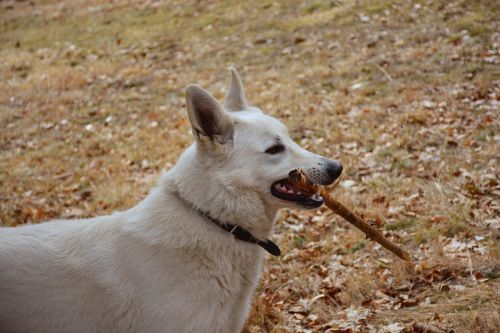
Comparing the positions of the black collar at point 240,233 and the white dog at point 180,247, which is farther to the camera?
the black collar at point 240,233

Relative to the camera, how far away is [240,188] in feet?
10.4

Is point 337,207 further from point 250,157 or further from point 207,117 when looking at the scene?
point 207,117

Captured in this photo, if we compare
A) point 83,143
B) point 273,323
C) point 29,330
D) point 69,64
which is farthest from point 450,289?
point 69,64

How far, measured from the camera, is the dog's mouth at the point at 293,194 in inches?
128

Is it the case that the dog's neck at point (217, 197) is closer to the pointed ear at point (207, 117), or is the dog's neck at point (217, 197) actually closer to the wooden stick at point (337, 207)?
the pointed ear at point (207, 117)

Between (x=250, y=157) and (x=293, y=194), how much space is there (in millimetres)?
410

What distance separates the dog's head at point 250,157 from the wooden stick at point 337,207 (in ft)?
0.16

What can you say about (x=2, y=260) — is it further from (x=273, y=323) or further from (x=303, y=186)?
(x=273, y=323)

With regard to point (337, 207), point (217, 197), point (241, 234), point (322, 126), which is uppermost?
point (217, 197)

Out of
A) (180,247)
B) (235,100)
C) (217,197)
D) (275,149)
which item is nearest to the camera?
(180,247)

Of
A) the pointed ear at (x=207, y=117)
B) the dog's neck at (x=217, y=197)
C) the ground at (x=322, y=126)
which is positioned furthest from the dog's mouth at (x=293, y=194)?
the ground at (x=322, y=126)

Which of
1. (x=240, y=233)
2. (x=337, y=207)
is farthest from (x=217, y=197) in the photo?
(x=337, y=207)

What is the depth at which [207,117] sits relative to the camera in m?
3.26

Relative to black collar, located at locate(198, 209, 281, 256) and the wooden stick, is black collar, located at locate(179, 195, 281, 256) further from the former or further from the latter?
the wooden stick
